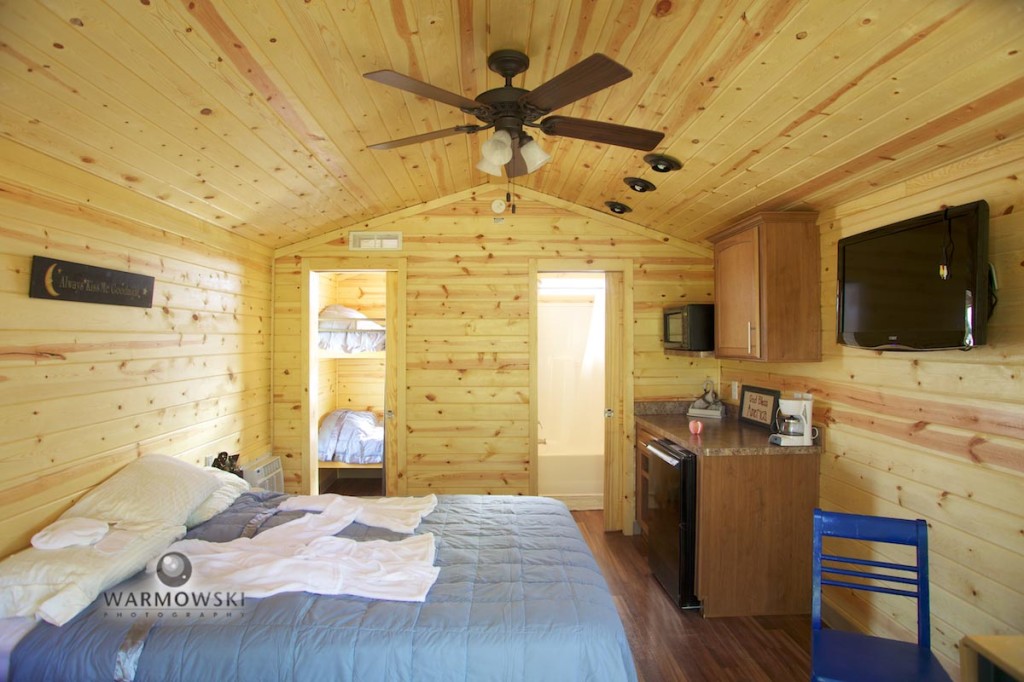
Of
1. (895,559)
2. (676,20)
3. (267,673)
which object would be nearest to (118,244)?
(267,673)

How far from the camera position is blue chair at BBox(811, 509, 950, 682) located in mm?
1584

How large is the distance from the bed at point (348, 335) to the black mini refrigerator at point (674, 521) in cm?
277

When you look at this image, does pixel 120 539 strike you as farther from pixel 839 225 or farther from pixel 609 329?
pixel 839 225

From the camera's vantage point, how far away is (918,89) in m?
1.56

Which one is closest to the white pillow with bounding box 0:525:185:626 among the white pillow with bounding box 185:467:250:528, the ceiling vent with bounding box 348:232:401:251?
the white pillow with bounding box 185:467:250:528

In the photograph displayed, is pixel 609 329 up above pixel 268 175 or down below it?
below

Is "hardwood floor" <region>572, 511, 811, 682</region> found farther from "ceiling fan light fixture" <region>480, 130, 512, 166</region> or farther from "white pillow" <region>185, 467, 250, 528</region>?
"ceiling fan light fixture" <region>480, 130, 512, 166</region>

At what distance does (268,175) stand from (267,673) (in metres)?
2.33

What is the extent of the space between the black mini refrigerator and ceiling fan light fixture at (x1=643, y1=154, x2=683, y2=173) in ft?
5.43

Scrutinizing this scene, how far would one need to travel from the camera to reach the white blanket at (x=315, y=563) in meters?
1.70

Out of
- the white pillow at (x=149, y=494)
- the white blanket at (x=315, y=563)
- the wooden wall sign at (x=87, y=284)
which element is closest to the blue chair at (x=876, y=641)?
the white blanket at (x=315, y=563)

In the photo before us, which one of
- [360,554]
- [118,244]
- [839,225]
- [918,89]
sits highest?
[918,89]

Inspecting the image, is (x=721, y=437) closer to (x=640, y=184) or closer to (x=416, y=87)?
(x=640, y=184)

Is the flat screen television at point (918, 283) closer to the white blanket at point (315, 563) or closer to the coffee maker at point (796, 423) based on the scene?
the coffee maker at point (796, 423)
